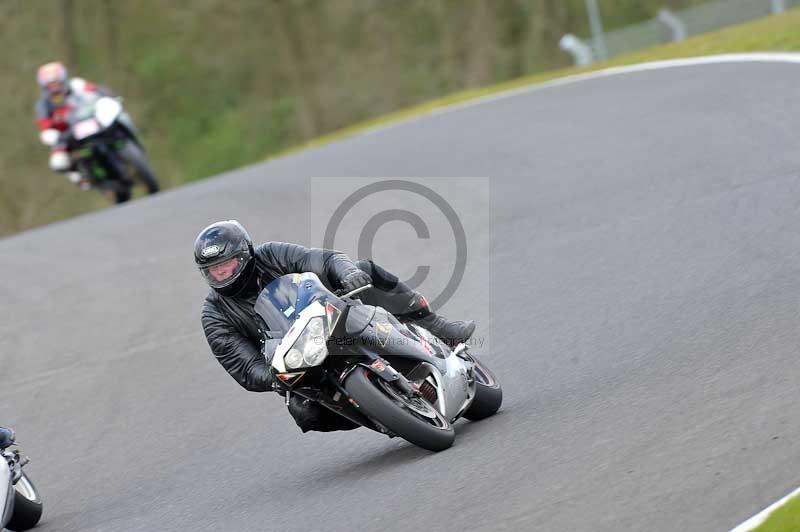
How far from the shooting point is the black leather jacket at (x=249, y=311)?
665 centimetres

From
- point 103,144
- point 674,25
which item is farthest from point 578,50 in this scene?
point 103,144

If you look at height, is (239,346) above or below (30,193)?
above

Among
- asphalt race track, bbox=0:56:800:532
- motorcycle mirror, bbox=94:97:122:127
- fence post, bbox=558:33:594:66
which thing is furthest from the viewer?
fence post, bbox=558:33:594:66

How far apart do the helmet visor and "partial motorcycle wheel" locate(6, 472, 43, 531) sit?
1637 millimetres

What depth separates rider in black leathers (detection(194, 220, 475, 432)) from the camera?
6480 millimetres

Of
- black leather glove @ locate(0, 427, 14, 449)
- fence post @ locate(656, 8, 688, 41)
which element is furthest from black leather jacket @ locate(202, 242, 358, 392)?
fence post @ locate(656, 8, 688, 41)

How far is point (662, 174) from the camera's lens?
11.9 meters

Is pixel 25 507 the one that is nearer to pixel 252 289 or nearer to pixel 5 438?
pixel 5 438

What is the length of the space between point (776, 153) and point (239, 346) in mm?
6223

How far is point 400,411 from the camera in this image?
19.8ft

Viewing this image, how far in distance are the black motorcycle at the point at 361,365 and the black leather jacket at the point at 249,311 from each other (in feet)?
0.92

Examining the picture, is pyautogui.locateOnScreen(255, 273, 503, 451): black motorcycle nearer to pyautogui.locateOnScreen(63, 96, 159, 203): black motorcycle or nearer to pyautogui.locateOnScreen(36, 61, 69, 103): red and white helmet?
pyautogui.locateOnScreen(63, 96, 159, 203): black motorcycle

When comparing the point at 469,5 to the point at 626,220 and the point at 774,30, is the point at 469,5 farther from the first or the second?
the point at 626,220

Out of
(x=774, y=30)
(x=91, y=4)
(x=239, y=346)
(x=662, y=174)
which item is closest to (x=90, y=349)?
(x=239, y=346)
